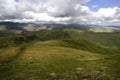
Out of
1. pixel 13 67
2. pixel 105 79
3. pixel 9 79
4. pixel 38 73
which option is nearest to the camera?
pixel 105 79

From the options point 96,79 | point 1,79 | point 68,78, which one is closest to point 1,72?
point 1,79

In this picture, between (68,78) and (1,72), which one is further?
(1,72)

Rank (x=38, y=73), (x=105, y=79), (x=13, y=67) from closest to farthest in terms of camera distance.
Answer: (x=105, y=79), (x=38, y=73), (x=13, y=67)

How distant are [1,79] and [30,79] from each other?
9.79 m

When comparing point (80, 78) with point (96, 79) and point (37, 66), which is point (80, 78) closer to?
point (96, 79)

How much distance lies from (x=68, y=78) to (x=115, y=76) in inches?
453

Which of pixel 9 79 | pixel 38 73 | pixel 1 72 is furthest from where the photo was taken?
pixel 1 72

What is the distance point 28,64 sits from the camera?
70750 millimetres

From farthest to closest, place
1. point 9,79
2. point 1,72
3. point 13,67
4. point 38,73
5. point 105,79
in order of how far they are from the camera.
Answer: point 13,67 → point 1,72 → point 38,73 → point 9,79 → point 105,79

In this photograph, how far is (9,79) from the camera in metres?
52.4

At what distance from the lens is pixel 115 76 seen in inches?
1810

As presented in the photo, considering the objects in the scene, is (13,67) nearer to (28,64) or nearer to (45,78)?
(28,64)

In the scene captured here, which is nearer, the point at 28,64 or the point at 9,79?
the point at 9,79

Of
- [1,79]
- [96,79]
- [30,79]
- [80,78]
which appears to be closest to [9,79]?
[1,79]
